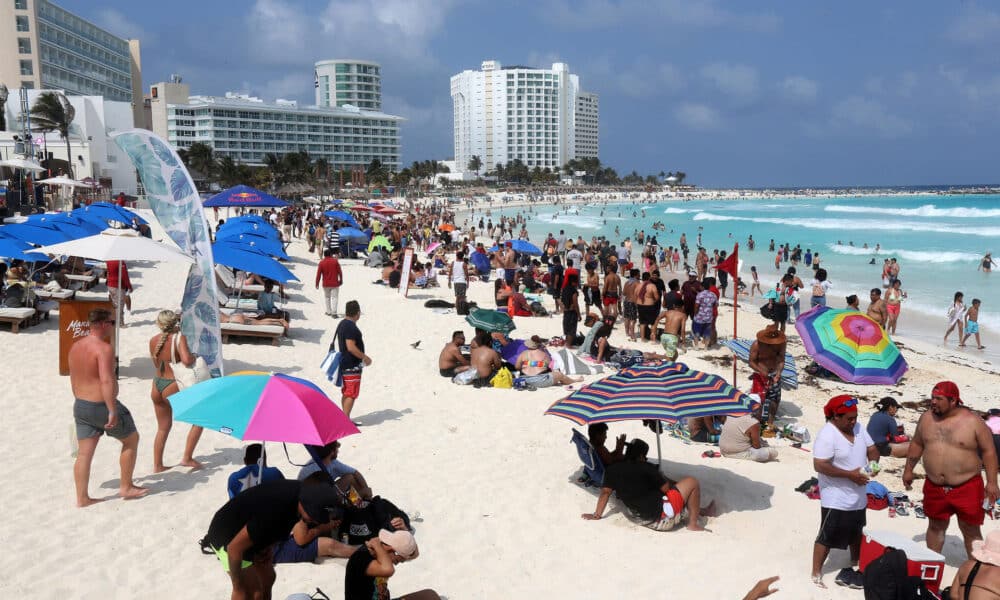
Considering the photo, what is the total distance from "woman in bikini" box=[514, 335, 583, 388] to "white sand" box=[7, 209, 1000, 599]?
16.7 inches

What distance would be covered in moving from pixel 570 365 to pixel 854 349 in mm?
4159

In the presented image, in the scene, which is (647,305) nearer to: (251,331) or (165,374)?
(251,331)

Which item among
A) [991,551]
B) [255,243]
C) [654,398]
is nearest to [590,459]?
[654,398]

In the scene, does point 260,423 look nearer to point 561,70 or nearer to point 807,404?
point 807,404

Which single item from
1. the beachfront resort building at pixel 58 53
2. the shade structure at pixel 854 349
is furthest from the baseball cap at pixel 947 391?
the beachfront resort building at pixel 58 53

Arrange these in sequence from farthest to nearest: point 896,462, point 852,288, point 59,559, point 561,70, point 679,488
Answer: point 561,70 < point 852,288 < point 896,462 < point 679,488 < point 59,559

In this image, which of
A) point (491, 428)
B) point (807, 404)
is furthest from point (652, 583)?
point (807, 404)

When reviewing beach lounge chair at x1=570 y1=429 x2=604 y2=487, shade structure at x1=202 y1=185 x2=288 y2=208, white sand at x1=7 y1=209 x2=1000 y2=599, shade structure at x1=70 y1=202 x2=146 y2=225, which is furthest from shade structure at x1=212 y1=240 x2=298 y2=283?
shade structure at x1=202 y1=185 x2=288 y2=208

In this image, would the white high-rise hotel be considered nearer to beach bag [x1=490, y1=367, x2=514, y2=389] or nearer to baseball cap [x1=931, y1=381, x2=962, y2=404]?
beach bag [x1=490, y1=367, x2=514, y2=389]

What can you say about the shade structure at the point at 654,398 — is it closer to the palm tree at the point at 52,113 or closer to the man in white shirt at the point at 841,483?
the man in white shirt at the point at 841,483

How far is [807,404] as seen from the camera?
31.3ft

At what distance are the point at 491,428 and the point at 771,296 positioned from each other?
904cm

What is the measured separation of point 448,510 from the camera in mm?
5820

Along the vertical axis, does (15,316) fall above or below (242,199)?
below
